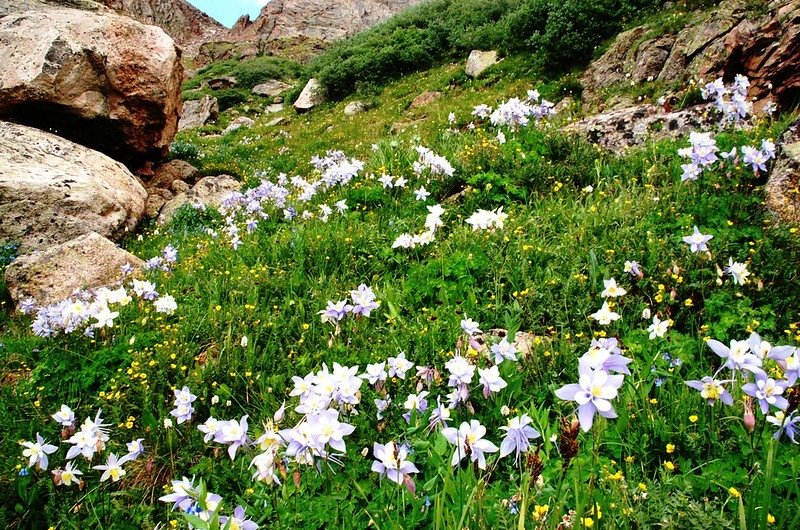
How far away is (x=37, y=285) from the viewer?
4.86 meters

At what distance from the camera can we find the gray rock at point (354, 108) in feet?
53.3

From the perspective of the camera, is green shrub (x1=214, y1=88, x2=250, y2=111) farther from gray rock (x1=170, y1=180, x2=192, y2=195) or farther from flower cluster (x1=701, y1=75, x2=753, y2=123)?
flower cluster (x1=701, y1=75, x2=753, y2=123)

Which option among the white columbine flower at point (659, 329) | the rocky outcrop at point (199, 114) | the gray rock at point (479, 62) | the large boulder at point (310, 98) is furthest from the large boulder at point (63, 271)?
the rocky outcrop at point (199, 114)

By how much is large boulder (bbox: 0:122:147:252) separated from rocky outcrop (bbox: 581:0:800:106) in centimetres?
912

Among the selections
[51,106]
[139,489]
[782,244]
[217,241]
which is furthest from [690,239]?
[51,106]

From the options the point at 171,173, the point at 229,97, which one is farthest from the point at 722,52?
the point at 229,97

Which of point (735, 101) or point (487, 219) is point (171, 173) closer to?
point (487, 219)

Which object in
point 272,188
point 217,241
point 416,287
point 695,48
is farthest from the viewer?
point 695,48

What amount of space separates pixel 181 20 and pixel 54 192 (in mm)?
91998

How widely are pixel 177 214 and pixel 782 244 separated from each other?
297 inches

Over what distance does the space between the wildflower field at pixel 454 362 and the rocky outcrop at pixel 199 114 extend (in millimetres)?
19035

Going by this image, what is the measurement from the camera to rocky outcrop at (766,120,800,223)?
12.5 ft

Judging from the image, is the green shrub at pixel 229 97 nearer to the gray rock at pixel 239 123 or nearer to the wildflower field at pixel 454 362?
the gray rock at pixel 239 123

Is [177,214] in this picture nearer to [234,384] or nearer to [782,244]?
[234,384]
